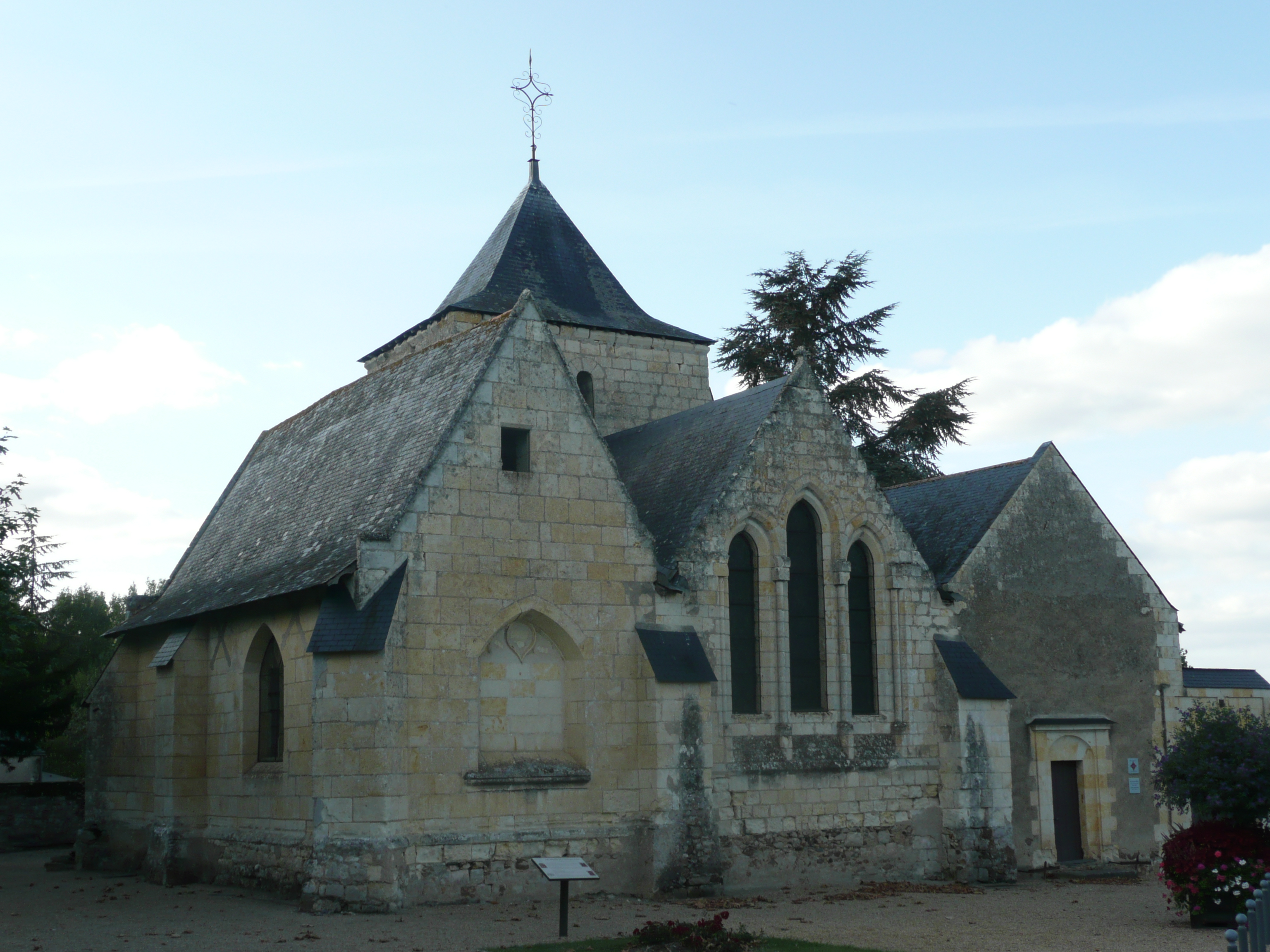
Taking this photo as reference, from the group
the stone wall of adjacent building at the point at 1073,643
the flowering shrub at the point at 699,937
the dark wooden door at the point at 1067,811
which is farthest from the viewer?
the dark wooden door at the point at 1067,811

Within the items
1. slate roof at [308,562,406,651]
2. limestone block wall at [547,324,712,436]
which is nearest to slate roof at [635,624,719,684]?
slate roof at [308,562,406,651]

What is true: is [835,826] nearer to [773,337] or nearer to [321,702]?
[321,702]

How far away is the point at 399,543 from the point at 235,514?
858cm

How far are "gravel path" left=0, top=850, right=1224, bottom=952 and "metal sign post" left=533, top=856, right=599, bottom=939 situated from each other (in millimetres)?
207

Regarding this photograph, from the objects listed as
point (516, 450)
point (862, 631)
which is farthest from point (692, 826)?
point (516, 450)

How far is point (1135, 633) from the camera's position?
24.3 metres

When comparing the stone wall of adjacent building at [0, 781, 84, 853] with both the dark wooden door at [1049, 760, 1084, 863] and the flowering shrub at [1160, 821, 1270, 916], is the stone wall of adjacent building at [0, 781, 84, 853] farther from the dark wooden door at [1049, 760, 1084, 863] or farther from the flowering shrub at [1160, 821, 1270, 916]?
the flowering shrub at [1160, 821, 1270, 916]

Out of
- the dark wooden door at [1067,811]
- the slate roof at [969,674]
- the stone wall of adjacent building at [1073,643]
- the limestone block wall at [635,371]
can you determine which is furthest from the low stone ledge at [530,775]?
the limestone block wall at [635,371]

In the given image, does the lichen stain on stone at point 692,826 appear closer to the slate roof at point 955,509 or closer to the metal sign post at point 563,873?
the metal sign post at point 563,873

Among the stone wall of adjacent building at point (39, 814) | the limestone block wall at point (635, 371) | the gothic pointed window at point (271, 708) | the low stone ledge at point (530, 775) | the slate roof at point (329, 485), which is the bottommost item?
the stone wall of adjacent building at point (39, 814)

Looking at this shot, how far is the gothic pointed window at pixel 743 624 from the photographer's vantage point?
20.0m

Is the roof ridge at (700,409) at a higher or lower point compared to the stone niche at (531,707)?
higher

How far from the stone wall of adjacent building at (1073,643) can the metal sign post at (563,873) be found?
10.1 meters

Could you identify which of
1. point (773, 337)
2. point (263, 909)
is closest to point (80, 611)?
point (773, 337)
